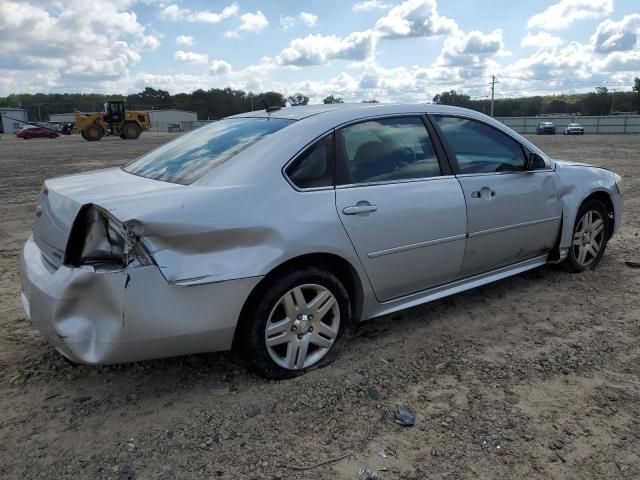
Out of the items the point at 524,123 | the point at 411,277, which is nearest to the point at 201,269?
the point at 411,277

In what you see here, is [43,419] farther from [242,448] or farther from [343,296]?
[343,296]

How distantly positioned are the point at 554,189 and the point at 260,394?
285 cm

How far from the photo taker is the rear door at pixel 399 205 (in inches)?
125

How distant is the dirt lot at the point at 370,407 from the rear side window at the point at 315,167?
109 cm

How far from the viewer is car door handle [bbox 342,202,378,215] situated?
3.08 meters

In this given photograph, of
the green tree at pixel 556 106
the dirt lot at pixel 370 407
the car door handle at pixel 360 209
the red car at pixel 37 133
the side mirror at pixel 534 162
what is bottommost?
the dirt lot at pixel 370 407

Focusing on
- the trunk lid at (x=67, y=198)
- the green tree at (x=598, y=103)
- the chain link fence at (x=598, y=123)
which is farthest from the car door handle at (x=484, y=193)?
the green tree at (x=598, y=103)

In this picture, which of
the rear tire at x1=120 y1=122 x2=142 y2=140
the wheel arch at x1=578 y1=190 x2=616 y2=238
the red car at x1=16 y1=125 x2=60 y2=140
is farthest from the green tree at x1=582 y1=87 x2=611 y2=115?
the wheel arch at x1=578 y1=190 x2=616 y2=238

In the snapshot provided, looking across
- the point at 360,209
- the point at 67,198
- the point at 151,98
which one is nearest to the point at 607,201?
the point at 360,209

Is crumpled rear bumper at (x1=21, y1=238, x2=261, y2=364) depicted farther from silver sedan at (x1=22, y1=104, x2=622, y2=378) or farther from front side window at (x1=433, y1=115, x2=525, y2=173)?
front side window at (x1=433, y1=115, x2=525, y2=173)

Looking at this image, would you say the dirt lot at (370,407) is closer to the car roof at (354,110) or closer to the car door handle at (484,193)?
the car door handle at (484,193)

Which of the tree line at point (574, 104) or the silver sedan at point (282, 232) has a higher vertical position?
the tree line at point (574, 104)

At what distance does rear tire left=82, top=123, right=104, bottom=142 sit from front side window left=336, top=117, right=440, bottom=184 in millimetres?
35559

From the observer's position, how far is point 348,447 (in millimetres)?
2486
